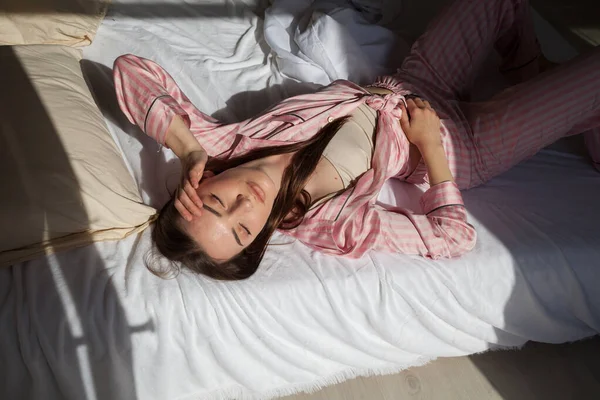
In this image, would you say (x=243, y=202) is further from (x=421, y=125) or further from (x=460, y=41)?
(x=460, y=41)

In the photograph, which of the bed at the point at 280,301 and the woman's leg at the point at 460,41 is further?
the woman's leg at the point at 460,41

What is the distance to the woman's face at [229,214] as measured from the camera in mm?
1066

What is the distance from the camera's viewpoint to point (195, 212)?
1056mm

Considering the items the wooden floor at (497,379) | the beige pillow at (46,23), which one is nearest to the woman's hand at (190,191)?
the wooden floor at (497,379)

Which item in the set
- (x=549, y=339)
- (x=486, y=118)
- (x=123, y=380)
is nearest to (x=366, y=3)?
(x=486, y=118)

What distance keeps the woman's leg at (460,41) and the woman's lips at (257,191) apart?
2.15 ft

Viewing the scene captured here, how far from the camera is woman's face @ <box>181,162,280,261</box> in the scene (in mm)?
1066

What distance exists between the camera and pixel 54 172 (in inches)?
41.8

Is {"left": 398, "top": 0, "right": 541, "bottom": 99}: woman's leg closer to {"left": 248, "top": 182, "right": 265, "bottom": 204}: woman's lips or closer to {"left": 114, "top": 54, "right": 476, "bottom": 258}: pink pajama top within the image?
{"left": 114, "top": 54, "right": 476, "bottom": 258}: pink pajama top

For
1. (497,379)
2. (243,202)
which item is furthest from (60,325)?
(497,379)

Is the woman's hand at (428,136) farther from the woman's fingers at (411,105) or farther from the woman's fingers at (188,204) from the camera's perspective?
the woman's fingers at (188,204)

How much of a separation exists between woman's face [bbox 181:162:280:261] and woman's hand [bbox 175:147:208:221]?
15 mm

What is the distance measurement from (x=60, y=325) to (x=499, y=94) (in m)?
1.20

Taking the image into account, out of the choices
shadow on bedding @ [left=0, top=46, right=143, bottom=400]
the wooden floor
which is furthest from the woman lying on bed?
the wooden floor
